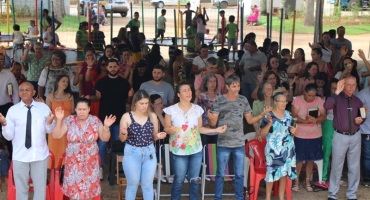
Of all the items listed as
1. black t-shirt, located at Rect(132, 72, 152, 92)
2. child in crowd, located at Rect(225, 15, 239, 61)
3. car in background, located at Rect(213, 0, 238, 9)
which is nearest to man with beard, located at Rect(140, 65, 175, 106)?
black t-shirt, located at Rect(132, 72, 152, 92)

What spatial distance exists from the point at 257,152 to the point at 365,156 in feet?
5.39

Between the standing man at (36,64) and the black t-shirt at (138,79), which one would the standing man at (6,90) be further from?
the black t-shirt at (138,79)

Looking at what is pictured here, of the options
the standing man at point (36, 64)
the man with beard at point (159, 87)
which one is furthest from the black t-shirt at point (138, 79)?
the standing man at point (36, 64)

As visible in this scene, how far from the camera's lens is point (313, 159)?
7.27 m

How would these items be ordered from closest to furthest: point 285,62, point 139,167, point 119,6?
point 139,167 → point 285,62 → point 119,6

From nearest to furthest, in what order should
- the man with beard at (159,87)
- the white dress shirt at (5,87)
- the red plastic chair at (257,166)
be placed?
the red plastic chair at (257,166)
the white dress shirt at (5,87)
the man with beard at (159,87)

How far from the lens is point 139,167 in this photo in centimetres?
600

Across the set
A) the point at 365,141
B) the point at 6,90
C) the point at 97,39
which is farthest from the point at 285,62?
the point at 97,39

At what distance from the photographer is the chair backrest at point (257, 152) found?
6.83 m

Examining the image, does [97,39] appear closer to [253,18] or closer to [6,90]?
[6,90]

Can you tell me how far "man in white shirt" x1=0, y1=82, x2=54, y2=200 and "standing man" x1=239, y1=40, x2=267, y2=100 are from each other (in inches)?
202

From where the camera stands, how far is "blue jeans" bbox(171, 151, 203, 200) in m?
6.30

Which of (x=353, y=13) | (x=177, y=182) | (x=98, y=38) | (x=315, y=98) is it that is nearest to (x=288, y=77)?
(x=315, y=98)

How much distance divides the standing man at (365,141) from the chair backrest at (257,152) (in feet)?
4.80
